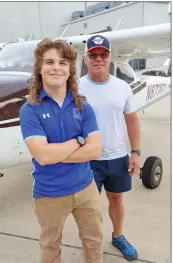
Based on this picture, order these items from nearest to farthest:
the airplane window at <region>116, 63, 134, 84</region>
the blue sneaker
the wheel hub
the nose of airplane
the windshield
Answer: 1. the blue sneaker
2. the nose of airplane
3. the windshield
4. the wheel hub
5. the airplane window at <region>116, 63, 134, 84</region>

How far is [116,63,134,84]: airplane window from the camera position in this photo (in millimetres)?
5320

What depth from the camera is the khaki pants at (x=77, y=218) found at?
162 centimetres

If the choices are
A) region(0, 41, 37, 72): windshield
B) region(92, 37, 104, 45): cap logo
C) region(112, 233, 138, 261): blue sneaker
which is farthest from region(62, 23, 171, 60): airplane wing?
region(112, 233, 138, 261): blue sneaker

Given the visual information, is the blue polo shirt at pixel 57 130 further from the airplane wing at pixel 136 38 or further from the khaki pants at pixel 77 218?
the airplane wing at pixel 136 38

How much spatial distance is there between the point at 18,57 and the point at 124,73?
2413mm

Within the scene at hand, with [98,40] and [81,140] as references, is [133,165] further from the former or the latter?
[98,40]

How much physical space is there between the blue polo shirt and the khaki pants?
52 millimetres

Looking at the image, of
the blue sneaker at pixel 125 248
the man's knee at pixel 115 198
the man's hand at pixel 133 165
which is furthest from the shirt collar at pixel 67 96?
the blue sneaker at pixel 125 248

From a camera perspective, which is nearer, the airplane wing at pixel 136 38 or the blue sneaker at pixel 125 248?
the blue sneaker at pixel 125 248

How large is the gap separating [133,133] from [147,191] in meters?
1.64

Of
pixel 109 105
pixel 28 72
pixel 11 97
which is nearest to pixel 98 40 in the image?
pixel 109 105

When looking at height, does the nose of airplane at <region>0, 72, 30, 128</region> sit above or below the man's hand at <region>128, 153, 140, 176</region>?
above

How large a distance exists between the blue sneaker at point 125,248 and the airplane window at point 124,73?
3.48 meters

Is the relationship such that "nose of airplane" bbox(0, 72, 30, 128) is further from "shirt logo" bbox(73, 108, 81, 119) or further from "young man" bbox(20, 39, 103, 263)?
"shirt logo" bbox(73, 108, 81, 119)
